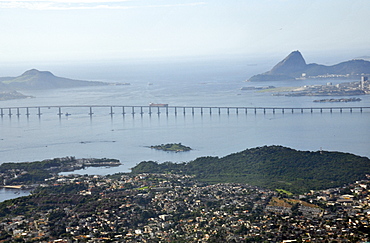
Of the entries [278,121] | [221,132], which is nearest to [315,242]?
[221,132]

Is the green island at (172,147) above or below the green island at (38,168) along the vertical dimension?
above

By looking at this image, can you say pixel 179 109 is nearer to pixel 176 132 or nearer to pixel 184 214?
pixel 176 132

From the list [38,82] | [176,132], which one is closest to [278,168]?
[176,132]

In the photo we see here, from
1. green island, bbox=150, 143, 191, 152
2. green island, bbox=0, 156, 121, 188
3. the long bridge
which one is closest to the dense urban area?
green island, bbox=0, 156, 121, 188

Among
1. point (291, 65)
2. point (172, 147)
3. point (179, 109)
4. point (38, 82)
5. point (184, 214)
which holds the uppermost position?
point (291, 65)

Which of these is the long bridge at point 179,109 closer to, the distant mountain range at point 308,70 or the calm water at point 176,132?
the calm water at point 176,132

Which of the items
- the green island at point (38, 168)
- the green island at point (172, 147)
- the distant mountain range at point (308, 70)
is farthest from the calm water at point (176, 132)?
the distant mountain range at point (308, 70)

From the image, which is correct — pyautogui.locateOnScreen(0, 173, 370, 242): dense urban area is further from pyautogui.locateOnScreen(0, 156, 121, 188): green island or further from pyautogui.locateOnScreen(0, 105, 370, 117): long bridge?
pyautogui.locateOnScreen(0, 105, 370, 117): long bridge
